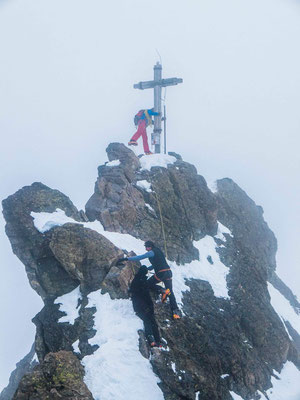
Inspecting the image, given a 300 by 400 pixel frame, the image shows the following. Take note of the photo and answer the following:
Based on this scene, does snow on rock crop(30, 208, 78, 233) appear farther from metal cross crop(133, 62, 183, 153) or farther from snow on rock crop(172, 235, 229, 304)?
metal cross crop(133, 62, 183, 153)

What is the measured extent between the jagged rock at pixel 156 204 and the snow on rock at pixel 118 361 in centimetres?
538

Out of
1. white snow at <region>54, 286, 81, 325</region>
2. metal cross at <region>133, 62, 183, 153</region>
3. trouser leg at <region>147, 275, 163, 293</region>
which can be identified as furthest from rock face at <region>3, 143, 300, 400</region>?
metal cross at <region>133, 62, 183, 153</region>

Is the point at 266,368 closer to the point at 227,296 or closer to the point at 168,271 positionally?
the point at 227,296

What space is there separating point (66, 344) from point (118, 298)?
2546 millimetres

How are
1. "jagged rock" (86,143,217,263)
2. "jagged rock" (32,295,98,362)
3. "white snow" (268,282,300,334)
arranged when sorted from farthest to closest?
"white snow" (268,282,300,334)
"jagged rock" (86,143,217,263)
"jagged rock" (32,295,98,362)

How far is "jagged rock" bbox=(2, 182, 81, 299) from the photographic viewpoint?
13750 millimetres

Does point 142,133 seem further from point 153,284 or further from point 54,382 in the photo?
point 54,382

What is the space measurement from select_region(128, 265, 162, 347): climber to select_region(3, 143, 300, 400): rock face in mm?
354

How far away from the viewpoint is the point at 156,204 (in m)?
19.1

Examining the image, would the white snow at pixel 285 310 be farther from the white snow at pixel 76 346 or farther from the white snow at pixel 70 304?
the white snow at pixel 76 346

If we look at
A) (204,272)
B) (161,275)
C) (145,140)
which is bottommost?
(161,275)

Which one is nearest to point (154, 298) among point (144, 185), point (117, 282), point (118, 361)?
point (117, 282)

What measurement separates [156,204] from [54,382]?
40.5ft

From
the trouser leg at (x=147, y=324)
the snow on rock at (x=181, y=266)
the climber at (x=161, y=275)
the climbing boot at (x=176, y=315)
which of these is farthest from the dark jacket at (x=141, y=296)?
the snow on rock at (x=181, y=266)
